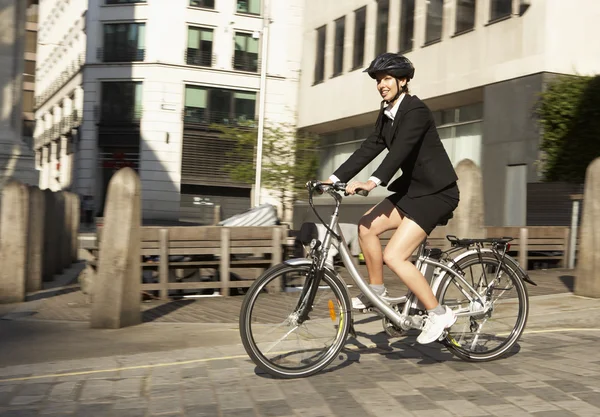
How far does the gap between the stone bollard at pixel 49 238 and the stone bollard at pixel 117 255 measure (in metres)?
5.16

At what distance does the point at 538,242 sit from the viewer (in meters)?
13.6

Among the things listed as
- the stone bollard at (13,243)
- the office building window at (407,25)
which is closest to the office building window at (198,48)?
the office building window at (407,25)

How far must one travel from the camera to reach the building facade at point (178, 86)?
47.3m

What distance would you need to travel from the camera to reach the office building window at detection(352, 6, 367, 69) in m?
32.7

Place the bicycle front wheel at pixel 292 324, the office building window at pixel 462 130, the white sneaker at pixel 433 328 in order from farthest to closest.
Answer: the office building window at pixel 462 130
the white sneaker at pixel 433 328
the bicycle front wheel at pixel 292 324

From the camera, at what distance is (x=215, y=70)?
47719 millimetres

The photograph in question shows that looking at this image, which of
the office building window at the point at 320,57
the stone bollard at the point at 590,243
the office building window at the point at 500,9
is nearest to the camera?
the stone bollard at the point at 590,243

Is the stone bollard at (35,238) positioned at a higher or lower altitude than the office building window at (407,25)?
lower

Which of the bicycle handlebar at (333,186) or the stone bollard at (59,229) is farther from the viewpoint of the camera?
the stone bollard at (59,229)

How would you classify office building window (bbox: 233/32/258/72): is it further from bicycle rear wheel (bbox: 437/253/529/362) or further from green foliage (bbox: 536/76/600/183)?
bicycle rear wheel (bbox: 437/253/529/362)

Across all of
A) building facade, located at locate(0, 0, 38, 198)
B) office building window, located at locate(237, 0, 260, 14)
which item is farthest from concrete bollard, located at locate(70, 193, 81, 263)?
office building window, located at locate(237, 0, 260, 14)

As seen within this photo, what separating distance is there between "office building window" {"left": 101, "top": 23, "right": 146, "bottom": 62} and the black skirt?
4339 cm

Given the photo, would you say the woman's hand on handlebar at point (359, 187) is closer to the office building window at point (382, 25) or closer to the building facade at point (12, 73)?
the building facade at point (12, 73)

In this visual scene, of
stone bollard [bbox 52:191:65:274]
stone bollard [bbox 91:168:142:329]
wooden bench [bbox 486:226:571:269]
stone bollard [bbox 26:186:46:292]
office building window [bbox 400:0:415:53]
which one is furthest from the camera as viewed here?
office building window [bbox 400:0:415:53]
